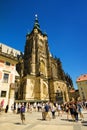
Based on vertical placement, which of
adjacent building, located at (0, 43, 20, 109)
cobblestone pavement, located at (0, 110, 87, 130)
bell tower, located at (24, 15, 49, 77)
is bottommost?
cobblestone pavement, located at (0, 110, 87, 130)

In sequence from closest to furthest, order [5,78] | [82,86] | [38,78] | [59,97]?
[5,78], [59,97], [38,78], [82,86]

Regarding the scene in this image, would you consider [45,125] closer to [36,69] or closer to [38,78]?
[38,78]

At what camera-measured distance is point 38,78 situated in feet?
121

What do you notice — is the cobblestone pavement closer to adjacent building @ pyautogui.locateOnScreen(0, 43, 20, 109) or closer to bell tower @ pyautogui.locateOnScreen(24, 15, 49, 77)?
adjacent building @ pyautogui.locateOnScreen(0, 43, 20, 109)

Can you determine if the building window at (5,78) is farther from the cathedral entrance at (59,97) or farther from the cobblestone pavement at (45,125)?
the cathedral entrance at (59,97)

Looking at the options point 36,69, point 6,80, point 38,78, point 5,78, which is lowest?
point 6,80

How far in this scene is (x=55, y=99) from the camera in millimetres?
36469

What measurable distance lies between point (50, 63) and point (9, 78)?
81.2 feet

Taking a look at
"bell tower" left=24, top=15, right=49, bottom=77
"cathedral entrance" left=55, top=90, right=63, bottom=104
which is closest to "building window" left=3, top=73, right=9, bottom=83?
"bell tower" left=24, top=15, right=49, bottom=77

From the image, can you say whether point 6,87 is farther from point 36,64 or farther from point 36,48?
point 36,48

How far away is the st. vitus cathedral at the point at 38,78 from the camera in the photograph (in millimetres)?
34656

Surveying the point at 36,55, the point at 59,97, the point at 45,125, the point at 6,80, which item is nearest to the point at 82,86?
the point at 59,97

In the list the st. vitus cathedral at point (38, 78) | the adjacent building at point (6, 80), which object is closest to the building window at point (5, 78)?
the adjacent building at point (6, 80)

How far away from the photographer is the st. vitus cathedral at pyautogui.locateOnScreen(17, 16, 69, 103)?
34.7m
